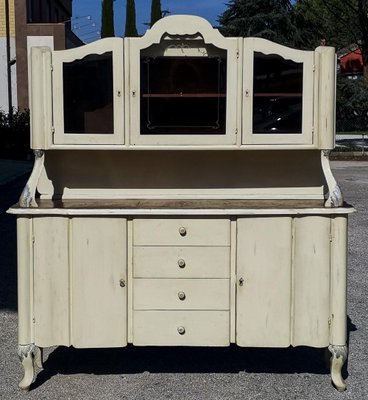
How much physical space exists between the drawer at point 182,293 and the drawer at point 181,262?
34 millimetres

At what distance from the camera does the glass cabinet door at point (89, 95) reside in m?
3.92

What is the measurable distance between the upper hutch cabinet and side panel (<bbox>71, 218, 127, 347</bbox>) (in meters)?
0.57

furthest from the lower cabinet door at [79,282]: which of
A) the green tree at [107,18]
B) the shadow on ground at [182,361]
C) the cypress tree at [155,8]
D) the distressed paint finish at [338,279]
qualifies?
the cypress tree at [155,8]

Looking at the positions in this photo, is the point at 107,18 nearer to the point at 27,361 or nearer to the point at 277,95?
the point at 277,95

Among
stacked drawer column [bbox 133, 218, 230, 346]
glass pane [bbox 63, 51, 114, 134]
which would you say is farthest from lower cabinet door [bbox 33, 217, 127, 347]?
glass pane [bbox 63, 51, 114, 134]

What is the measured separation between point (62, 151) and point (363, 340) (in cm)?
246

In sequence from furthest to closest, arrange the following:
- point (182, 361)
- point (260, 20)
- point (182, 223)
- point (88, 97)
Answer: point (260, 20)
point (182, 361)
point (88, 97)
point (182, 223)

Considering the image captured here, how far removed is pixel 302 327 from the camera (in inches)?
152

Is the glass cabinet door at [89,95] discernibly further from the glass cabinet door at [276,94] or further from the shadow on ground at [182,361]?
the shadow on ground at [182,361]

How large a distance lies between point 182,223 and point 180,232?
51mm

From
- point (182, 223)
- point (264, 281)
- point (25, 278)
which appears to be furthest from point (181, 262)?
point (25, 278)

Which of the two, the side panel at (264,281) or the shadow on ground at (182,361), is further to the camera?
the shadow on ground at (182,361)

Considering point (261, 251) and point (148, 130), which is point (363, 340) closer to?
point (261, 251)

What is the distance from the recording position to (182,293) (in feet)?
12.7
